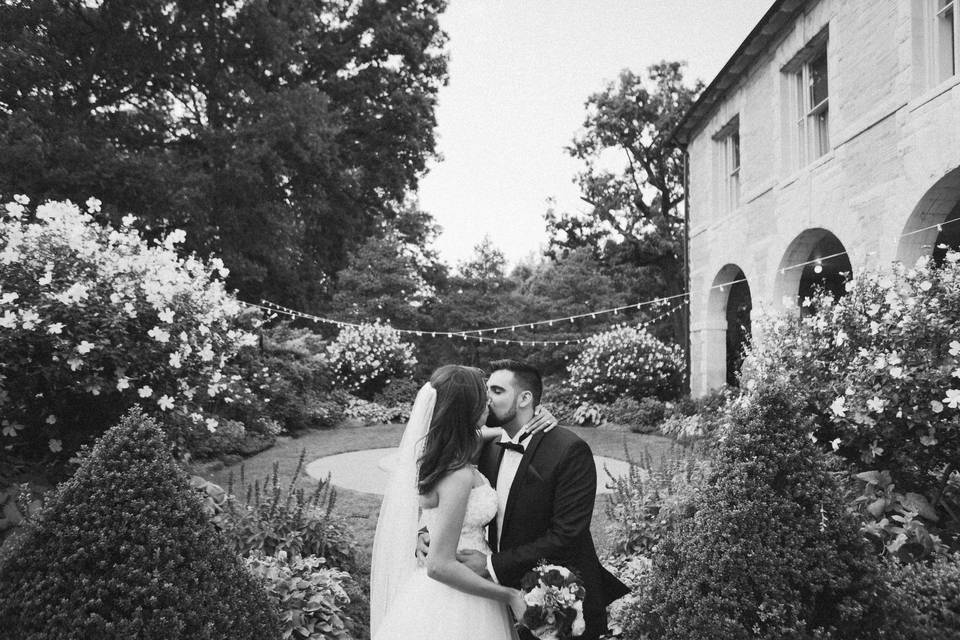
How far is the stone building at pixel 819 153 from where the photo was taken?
713 cm

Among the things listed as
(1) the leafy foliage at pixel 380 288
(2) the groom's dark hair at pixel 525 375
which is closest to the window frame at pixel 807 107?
(2) the groom's dark hair at pixel 525 375

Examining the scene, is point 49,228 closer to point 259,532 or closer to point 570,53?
point 259,532

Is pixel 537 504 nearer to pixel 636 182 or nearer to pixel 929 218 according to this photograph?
pixel 929 218

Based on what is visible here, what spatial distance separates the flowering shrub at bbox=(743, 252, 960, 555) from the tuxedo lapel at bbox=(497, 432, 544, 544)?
232 cm

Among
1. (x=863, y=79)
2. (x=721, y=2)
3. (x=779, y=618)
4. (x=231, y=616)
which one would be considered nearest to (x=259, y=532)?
(x=231, y=616)

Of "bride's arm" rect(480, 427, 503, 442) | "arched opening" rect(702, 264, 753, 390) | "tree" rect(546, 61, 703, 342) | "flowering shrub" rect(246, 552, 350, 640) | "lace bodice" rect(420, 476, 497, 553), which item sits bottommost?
"flowering shrub" rect(246, 552, 350, 640)

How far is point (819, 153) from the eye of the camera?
9727mm

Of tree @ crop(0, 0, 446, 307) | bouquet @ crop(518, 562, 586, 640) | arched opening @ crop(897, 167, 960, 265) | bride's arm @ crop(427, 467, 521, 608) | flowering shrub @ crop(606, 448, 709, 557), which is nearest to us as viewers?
bouquet @ crop(518, 562, 586, 640)

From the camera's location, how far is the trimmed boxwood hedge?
7.66ft

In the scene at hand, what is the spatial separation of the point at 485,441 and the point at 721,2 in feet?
40.5

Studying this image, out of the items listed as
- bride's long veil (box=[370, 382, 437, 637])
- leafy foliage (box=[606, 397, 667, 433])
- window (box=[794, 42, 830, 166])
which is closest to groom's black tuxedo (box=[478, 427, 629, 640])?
bride's long veil (box=[370, 382, 437, 637])

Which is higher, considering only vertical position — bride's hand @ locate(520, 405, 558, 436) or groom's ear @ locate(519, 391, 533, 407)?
groom's ear @ locate(519, 391, 533, 407)

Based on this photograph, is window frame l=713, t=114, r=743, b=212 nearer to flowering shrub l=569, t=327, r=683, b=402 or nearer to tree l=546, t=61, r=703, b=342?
flowering shrub l=569, t=327, r=683, b=402

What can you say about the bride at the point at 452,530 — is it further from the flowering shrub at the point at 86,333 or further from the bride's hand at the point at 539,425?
the flowering shrub at the point at 86,333
